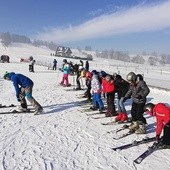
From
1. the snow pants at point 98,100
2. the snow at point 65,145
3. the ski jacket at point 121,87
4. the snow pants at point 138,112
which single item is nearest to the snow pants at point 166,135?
the snow at point 65,145

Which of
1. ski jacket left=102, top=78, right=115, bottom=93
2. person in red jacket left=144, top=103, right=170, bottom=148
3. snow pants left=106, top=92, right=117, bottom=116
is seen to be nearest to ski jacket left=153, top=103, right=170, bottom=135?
person in red jacket left=144, top=103, right=170, bottom=148

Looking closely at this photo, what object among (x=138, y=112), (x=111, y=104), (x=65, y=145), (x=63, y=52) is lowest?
(x=65, y=145)

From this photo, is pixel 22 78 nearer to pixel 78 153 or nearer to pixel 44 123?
pixel 44 123

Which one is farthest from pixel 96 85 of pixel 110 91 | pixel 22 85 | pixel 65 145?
pixel 65 145

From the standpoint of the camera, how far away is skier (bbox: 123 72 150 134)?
28.9 ft

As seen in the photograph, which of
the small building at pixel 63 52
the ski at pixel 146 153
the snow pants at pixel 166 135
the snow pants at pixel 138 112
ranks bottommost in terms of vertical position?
the ski at pixel 146 153

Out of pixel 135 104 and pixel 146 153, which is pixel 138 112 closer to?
pixel 135 104

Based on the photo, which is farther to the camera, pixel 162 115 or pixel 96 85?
pixel 96 85

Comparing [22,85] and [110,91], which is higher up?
[22,85]

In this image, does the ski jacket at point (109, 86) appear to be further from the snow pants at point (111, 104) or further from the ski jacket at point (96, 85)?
the ski jacket at point (96, 85)

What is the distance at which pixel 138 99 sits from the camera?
8.89 m

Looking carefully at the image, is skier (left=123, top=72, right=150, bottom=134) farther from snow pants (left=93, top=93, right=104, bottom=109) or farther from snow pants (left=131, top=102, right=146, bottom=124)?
snow pants (left=93, top=93, right=104, bottom=109)

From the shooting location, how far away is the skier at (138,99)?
8.80 meters

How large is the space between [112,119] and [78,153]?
12.5ft
